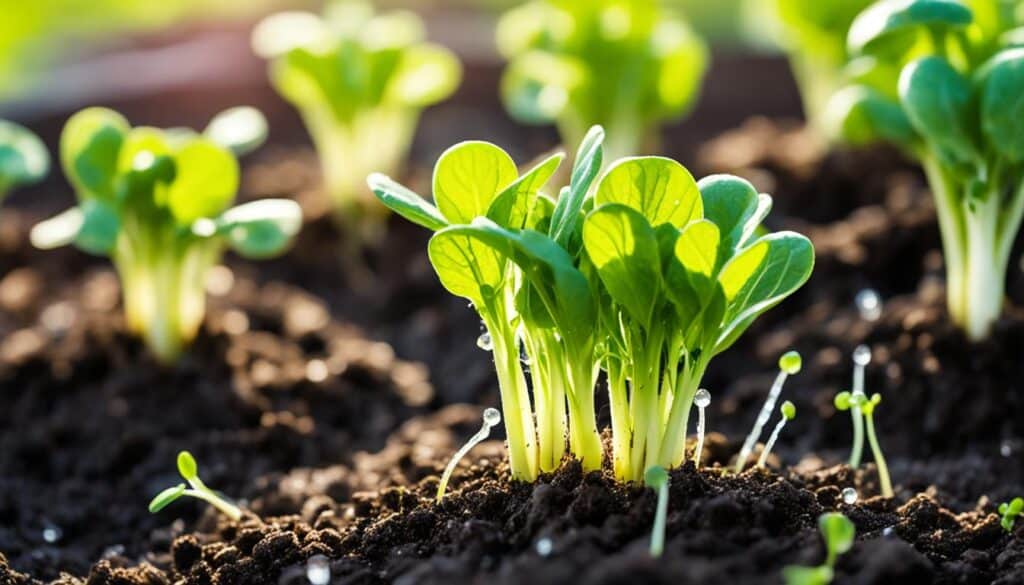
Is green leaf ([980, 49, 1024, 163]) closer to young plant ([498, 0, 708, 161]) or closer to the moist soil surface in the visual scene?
the moist soil surface

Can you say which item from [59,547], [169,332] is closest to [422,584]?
[59,547]

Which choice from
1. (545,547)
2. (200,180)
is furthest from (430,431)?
(545,547)

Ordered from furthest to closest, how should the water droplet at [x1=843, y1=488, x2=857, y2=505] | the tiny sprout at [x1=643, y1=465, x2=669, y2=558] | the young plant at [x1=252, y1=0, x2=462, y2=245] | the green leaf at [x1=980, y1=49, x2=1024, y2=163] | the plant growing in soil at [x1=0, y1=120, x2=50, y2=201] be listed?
the young plant at [x1=252, y1=0, x2=462, y2=245] < the plant growing in soil at [x1=0, y1=120, x2=50, y2=201] < the green leaf at [x1=980, y1=49, x2=1024, y2=163] < the water droplet at [x1=843, y1=488, x2=857, y2=505] < the tiny sprout at [x1=643, y1=465, x2=669, y2=558]

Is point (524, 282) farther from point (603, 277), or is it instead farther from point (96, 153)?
point (96, 153)

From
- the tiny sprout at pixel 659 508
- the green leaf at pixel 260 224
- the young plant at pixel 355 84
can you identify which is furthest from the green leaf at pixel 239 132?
the tiny sprout at pixel 659 508

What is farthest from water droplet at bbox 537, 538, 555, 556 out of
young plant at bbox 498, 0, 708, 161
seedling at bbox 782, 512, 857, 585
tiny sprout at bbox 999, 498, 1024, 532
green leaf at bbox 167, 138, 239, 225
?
young plant at bbox 498, 0, 708, 161

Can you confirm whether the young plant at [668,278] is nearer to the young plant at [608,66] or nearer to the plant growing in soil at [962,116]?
the plant growing in soil at [962,116]

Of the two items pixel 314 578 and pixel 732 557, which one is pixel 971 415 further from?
pixel 314 578
